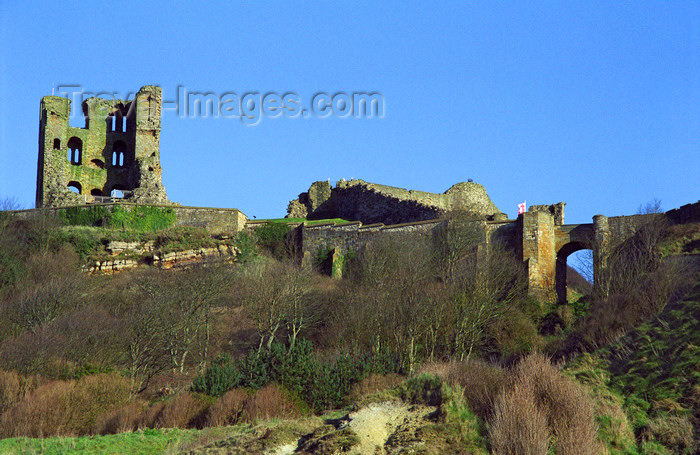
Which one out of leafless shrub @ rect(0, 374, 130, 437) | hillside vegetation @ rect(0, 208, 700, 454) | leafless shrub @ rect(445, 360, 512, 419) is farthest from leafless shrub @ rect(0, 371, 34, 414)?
leafless shrub @ rect(445, 360, 512, 419)

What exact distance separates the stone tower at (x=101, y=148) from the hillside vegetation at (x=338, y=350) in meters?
6.23

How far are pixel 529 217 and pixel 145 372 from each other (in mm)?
18921

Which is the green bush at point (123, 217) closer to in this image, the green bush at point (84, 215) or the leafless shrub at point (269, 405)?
the green bush at point (84, 215)

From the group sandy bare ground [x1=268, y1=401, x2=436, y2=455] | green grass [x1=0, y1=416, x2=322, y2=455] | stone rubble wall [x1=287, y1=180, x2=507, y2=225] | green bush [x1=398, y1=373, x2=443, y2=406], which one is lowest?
green grass [x1=0, y1=416, x2=322, y2=455]

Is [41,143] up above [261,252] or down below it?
above

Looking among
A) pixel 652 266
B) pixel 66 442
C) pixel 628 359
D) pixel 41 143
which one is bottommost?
pixel 66 442

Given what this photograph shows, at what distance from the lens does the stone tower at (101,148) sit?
51719 millimetres

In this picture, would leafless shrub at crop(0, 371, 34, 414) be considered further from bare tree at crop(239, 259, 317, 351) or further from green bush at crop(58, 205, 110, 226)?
green bush at crop(58, 205, 110, 226)

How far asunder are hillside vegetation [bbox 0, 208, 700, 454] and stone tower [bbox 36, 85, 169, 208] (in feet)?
20.4

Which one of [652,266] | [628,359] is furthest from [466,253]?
[628,359]

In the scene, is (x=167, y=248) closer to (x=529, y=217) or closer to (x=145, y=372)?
(x=145, y=372)

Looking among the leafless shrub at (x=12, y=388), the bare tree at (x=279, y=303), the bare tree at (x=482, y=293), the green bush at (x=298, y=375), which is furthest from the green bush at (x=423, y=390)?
the bare tree at (x=279, y=303)

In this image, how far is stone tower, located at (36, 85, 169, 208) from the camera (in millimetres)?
51719

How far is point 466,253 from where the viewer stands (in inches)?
1581
